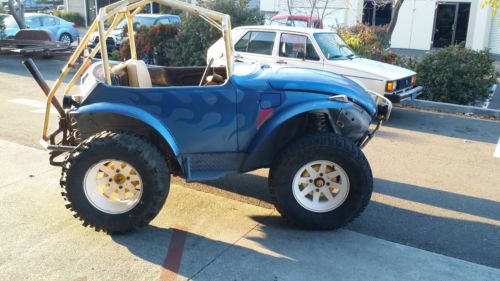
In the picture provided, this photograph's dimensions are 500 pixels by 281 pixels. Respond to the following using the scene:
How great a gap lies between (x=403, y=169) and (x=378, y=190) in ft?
3.06

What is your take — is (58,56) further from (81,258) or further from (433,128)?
(81,258)

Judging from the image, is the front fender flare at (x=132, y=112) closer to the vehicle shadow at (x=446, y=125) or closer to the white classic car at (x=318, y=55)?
the white classic car at (x=318, y=55)

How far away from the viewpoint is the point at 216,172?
453cm

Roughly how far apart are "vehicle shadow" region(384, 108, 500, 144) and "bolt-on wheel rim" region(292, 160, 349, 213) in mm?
4493

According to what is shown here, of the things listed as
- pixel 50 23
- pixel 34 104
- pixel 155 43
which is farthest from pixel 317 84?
pixel 50 23

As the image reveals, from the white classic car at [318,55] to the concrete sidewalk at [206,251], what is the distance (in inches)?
188

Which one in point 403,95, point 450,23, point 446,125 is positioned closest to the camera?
point 446,125

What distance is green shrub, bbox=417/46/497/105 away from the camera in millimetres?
10289

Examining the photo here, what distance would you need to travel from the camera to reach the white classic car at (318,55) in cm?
886

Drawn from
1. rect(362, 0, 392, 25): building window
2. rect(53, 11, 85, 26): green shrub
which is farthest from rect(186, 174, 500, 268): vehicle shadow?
rect(53, 11, 85, 26): green shrub

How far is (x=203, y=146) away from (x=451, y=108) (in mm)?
7102

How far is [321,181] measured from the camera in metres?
4.39

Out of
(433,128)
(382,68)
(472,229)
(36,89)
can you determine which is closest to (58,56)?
(36,89)

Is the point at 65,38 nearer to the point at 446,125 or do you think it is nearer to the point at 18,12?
the point at 18,12
